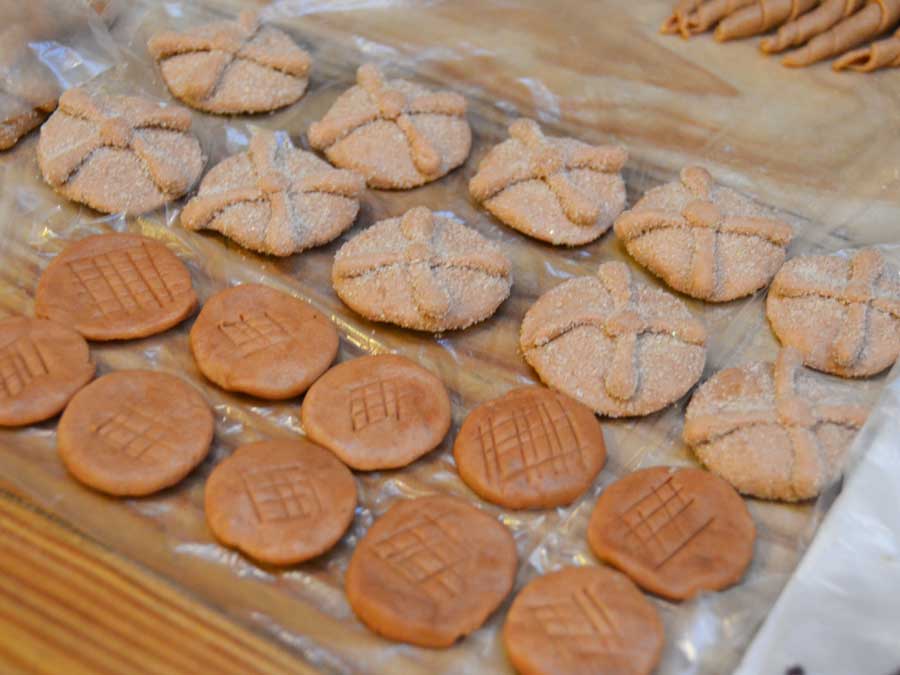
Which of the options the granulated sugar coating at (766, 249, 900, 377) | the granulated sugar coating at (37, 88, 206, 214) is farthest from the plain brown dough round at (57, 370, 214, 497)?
the granulated sugar coating at (766, 249, 900, 377)

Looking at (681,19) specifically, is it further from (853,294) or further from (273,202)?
(273,202)

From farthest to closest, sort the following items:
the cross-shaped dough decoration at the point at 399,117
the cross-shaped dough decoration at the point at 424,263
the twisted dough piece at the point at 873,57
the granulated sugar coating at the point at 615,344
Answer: the twisted dough piece at the point at 873,57 → the cross-shaped dough decoration at the point at 399,117 → the cross-shaped dough decoration at the point at 424,263 → the granulated sugar coating at the point at 615,344

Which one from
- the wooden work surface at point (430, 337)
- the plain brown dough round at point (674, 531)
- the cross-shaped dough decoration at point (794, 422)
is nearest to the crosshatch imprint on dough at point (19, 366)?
the wooden work surface at point (430, 337)

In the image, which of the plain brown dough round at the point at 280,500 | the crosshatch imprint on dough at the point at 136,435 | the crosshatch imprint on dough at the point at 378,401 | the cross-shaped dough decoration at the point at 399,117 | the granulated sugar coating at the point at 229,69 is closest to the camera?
the plain brown dough round at the point at 280,500

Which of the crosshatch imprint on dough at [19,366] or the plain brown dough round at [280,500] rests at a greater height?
the crosshatch imprint on dough at [19,366]

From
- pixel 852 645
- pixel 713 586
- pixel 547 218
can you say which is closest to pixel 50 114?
pixel 547 218

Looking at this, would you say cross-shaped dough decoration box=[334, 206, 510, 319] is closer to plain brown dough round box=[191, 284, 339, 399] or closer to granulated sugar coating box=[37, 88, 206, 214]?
plain brown dough round box=[191, 284, 339, 399]

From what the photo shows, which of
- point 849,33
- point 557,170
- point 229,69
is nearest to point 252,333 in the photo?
point 557,170

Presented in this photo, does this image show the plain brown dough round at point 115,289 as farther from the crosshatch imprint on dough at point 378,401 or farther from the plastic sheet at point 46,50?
the plastic sheet at point 46,50
